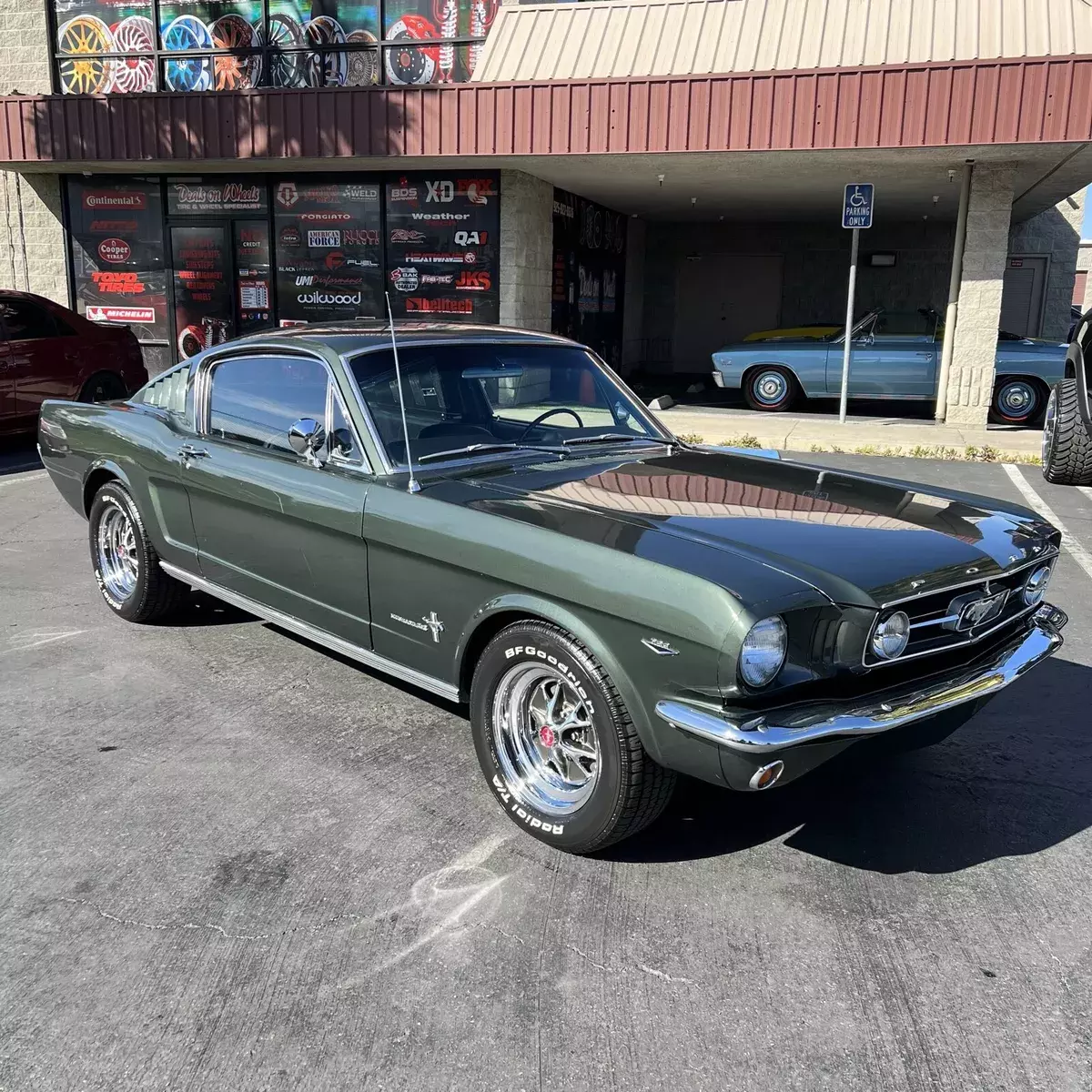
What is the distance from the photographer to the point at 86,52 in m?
15.0

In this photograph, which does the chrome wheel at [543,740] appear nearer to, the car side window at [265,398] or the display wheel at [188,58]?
the car side window at [265,398]

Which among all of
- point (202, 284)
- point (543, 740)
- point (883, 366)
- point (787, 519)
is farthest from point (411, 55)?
point (543, 740)

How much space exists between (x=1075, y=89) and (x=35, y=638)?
10.9 m

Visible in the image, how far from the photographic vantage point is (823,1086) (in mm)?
2270

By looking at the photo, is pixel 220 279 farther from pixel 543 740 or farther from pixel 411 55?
pixel 543 740

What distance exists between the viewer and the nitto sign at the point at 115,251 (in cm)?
1570

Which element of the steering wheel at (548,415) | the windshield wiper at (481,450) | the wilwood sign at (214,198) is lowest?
the windshield wiper at (481,450)

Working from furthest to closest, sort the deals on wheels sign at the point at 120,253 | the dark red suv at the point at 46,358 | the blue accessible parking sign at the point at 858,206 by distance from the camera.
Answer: the deals on wheels sign at the point at 120,253
the blue accessible parking sign at the point at 858,206
the dark red suv at the point at 46,358

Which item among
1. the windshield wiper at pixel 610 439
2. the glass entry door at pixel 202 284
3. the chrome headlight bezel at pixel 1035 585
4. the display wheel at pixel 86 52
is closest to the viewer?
the chrome headlight bezel at pixel 1035 585

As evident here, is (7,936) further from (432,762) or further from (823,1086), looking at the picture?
(823,1086)

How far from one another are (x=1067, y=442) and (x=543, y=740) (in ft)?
25.2

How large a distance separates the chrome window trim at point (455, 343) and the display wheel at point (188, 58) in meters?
12.1

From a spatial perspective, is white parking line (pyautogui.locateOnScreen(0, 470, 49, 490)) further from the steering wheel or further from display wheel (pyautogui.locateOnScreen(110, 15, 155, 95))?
display wheel (pyautogui.locateOnScreen(110, 15, 155, 95))

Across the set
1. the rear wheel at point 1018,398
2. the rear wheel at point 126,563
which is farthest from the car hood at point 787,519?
the rear wheel at point 1018,398
